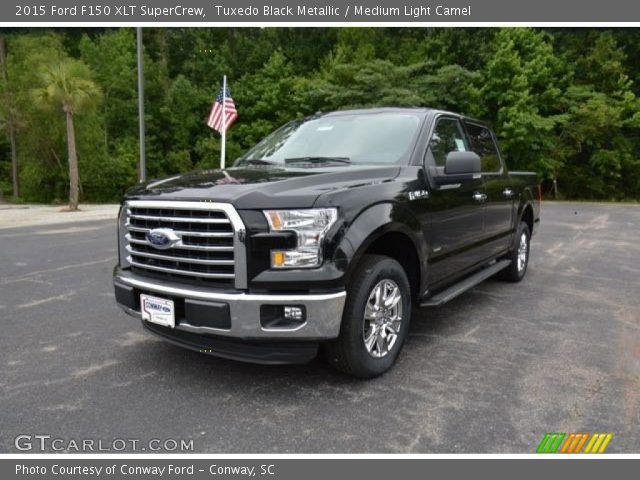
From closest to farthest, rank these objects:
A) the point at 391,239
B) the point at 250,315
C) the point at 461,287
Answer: the point at 250,315 → the point at 391,239 → the point at 461,287

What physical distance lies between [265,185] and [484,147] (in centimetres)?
334

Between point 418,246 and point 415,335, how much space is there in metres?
1.00

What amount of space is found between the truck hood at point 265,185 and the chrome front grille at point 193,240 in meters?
0.07

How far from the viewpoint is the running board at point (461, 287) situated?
161 inches

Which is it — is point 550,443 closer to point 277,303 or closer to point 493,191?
point 277,303

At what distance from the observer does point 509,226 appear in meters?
5.96

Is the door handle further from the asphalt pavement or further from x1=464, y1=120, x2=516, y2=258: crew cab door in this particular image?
the asphalt pavement

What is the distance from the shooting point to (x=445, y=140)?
4.64 m

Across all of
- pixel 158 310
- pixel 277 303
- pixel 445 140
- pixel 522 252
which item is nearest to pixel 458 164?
pixel 445 140

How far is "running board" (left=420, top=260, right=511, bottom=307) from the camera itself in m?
4.08

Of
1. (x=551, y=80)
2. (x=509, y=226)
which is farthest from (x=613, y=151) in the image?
(x=509, y=226)
